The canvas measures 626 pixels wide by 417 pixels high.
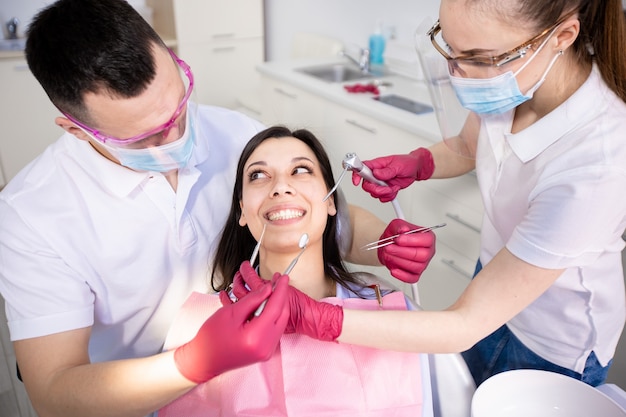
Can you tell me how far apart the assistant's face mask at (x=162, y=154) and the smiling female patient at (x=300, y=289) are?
22 centimetres

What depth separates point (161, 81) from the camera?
106cm

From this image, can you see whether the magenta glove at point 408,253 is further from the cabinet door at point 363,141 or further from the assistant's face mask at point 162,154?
the cabinet door at point 363,141

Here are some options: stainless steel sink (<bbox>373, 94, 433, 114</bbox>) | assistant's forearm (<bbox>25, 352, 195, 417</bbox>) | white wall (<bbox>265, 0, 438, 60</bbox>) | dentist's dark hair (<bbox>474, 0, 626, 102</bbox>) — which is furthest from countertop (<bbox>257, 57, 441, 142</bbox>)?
assistant's forearm (<bbox>25, 352, 195, 417</bbox>)

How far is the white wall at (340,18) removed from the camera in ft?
9.79

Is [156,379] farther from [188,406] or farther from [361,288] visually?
[361,288]

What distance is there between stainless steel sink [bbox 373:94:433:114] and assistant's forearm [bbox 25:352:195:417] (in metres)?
1.96

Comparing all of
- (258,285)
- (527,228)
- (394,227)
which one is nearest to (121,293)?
(258,285)

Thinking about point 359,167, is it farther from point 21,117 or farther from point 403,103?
point 21,117

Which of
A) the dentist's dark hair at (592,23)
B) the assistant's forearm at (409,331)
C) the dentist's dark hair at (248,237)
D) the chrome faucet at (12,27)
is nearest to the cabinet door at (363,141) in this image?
the dentist's dark hair at (248,237)

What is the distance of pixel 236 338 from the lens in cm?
86

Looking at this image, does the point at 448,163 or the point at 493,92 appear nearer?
the point at 493,92

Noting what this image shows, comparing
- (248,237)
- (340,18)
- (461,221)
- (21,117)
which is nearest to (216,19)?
(340,18)

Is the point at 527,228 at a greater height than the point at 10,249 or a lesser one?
greater

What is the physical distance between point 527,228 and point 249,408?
686 mm
